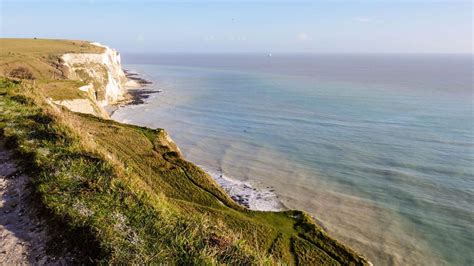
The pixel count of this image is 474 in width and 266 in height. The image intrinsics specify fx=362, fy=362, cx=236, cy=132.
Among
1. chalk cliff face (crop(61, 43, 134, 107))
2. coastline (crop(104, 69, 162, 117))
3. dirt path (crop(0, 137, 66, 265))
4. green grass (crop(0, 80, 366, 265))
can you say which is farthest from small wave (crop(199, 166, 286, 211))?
chalk cliff face (crop(61, 43, 134, 107))

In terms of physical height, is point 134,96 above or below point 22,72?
below

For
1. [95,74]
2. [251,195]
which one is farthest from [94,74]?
[251,195]

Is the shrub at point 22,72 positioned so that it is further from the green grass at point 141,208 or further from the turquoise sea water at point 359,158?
the green grass at point 141,208

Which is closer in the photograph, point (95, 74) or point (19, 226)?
point (19, 226)

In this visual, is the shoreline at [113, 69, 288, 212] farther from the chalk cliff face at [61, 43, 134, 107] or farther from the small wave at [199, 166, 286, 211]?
the chalk cliff face at [61, 43, 134, 107]

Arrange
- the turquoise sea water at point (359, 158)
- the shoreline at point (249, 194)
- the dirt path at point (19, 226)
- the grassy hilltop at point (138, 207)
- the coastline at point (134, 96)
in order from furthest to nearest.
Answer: the coastline at point (134, 96)
the shoreline at point (249, 194)
the turquoise sea water at point (359, 158)
the grassy hilltop at point (138, 207)
the dirt path at point (19, 226)

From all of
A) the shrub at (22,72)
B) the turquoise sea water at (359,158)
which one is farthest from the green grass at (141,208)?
the shrub at (22,72)

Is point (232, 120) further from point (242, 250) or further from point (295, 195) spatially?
point (242, 250)

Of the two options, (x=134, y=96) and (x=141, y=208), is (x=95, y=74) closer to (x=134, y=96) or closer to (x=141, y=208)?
(x=134, y=96)
